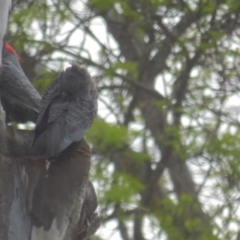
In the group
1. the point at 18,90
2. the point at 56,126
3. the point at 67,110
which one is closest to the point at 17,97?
the point at 18,90

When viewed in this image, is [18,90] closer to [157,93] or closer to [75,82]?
[75,82]

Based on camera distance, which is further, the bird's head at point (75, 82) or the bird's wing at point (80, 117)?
the bird's head at point (75, 82)

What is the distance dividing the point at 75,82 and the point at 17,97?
844mm

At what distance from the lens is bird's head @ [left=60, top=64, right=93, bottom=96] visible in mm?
5809

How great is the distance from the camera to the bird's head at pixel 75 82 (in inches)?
Answer: 229

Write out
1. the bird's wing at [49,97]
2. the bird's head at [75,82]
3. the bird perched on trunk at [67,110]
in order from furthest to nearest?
the bird's head at [75,82]
the bird's wing at [49,97]
the bird perched on trunk at [67,110]

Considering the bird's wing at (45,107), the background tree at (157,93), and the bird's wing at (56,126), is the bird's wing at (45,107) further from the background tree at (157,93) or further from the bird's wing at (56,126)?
the background tree at (157,93)

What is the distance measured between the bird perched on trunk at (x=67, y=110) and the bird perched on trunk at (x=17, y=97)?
0.53 metres

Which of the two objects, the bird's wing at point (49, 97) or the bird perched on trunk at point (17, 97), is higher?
the bird perched on trunk at point (17, 97)

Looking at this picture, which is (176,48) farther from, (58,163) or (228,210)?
(58,163)

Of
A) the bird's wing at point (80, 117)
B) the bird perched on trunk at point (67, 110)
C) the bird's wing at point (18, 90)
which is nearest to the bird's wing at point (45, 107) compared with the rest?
the bird perched on trunk at point (67, 110)

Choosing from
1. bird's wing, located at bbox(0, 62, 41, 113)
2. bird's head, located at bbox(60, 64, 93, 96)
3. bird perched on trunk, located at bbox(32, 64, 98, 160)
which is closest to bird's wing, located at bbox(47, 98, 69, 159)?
bird perched on trunk, located at bbox(32, 64, 98, 160)

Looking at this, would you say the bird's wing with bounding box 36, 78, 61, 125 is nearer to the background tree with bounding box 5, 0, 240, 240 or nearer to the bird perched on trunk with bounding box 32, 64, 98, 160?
the bird perched on trunk with bounding box 32, 64, 98, 160

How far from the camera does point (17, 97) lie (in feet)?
21.5
